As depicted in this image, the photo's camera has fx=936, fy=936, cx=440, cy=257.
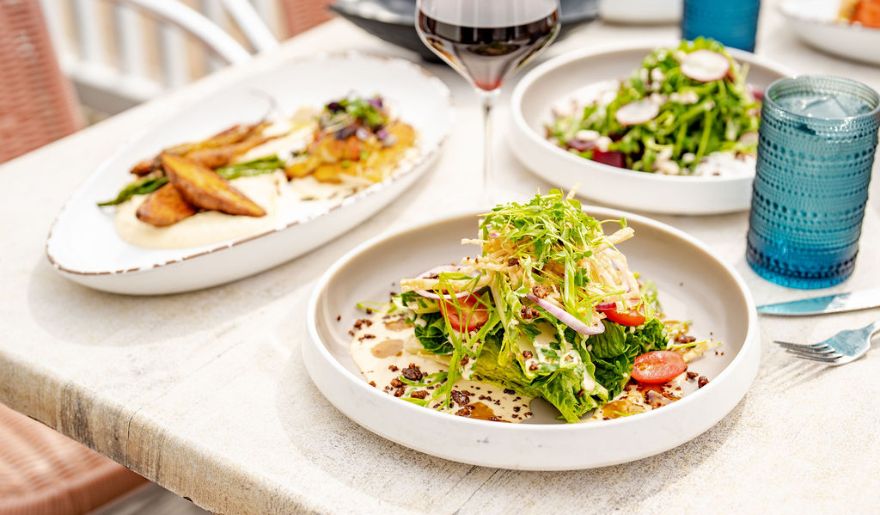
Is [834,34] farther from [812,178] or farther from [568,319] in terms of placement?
[568,319]

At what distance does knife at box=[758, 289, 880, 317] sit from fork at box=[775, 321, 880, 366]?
49mm

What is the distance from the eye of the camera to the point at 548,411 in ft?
3.27

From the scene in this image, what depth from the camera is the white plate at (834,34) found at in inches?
71.2

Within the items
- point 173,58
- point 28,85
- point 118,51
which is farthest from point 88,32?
point 28,85

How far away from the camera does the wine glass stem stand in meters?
1.35

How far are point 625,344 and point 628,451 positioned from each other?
0.51 ft

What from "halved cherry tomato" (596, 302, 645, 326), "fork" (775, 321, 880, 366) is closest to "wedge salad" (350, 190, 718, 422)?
"halved cherry tomato" (596, 302, 645, 326)

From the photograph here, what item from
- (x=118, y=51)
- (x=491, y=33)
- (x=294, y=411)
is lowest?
(x=118, y=51)

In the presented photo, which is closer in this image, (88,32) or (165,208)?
(165,208)

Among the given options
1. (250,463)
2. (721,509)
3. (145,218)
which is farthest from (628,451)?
(145,218)

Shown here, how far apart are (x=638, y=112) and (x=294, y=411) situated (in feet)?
2.53

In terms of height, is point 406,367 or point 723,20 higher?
point 723,20

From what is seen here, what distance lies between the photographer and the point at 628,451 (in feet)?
2.97

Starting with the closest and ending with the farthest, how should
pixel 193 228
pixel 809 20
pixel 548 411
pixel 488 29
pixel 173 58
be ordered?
pixel 548 411 < pixel 488 29 < pixel 193 228 < pixel 809 20 < pixel 173 58
